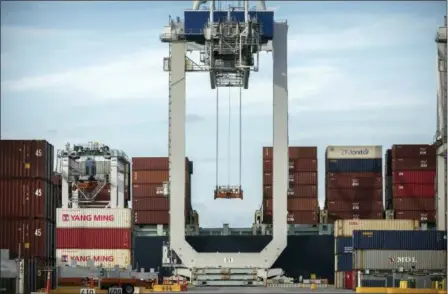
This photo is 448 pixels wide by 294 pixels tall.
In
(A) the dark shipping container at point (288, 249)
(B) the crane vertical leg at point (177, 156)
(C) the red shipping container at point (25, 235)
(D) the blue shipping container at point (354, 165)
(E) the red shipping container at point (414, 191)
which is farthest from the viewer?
(A) the dark shipping container at point (288, 249)

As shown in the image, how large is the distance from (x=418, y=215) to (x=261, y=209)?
11818mm

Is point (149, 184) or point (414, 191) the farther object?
point (149, 184)

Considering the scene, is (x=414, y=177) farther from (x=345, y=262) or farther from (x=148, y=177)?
(x=148, y=177)

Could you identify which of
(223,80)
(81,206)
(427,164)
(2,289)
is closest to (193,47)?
(223,80)

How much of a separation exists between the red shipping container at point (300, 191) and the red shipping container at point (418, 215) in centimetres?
647

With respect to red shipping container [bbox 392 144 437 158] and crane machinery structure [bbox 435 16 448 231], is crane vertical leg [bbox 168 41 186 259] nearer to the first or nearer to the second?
crane machinery structure [bbox 435 16 448 231]

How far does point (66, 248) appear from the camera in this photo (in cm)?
8869

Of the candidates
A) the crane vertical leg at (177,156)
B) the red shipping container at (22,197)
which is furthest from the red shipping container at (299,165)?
the red shipping container at (22,197)

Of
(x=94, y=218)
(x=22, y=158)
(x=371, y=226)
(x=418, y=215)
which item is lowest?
(x=371, y=226)

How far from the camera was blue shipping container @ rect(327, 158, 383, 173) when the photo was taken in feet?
335

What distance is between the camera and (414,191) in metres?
101

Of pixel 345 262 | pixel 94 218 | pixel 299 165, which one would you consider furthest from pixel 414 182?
pixel 94 218

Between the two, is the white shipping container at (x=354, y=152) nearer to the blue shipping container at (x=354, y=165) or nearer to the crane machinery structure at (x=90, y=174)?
the blue shipping container at (x=354, y=165)

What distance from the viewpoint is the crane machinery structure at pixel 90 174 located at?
309 ft
